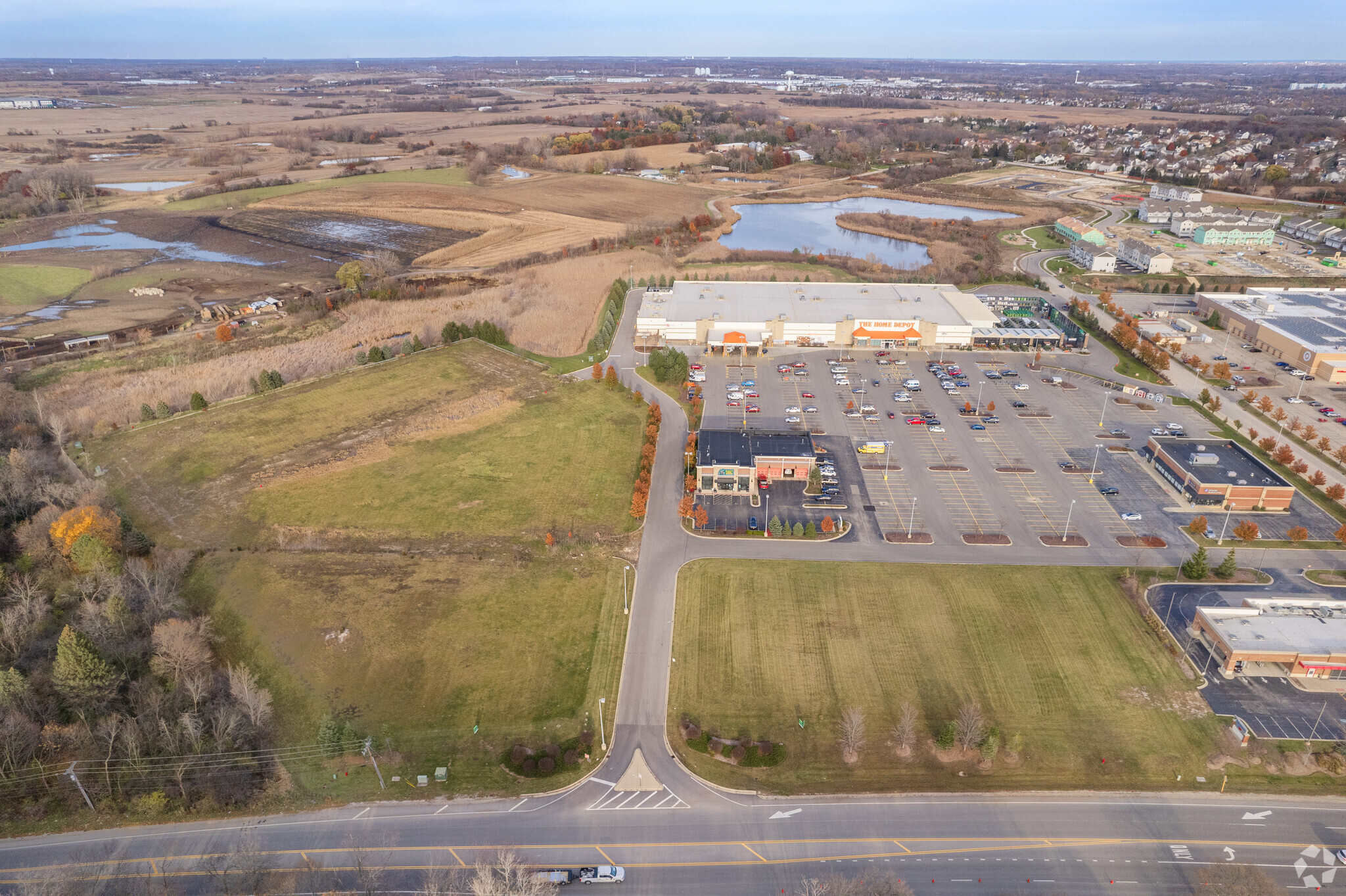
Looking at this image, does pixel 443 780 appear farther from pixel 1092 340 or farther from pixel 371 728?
pixel 1092 340

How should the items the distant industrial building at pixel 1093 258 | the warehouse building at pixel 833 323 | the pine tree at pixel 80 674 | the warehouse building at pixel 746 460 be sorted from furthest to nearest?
the distant industrial building at pixel 1093 258
the warehouse building at pixel 833 323
the warehouse building at pixel 746 460
the pine tree at pixel 80 674

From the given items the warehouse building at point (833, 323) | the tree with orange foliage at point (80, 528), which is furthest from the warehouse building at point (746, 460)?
the tree with orange foliage at point (80, 528)

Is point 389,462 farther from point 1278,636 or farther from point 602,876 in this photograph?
point 1278,636

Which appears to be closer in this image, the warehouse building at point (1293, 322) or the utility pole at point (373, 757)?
the utility pole at point (373, 757)

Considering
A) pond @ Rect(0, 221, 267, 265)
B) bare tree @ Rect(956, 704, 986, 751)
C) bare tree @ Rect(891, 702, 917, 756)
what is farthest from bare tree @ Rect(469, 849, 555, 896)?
pond @ Rect(0, 221, 267, 265)

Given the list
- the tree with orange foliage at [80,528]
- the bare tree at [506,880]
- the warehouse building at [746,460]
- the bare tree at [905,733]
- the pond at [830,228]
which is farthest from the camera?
the pond at [830,228]

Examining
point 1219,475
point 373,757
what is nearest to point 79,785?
point 373,757

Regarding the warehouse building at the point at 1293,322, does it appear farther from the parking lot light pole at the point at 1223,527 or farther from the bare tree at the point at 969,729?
the bare tree at the point at 969,729
